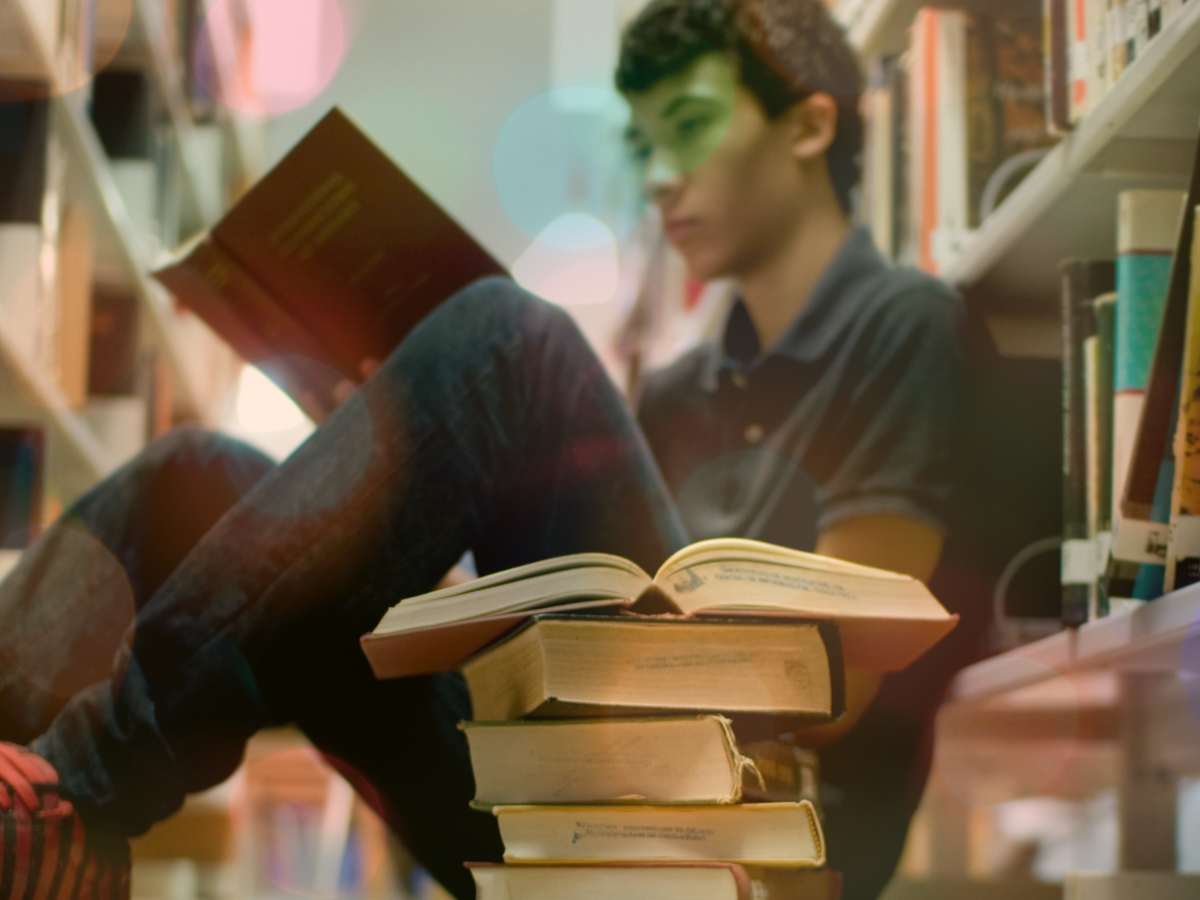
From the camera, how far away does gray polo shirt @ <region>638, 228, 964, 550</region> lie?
888 mm

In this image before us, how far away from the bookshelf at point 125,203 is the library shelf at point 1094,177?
1057 mm

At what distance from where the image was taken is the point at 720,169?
1.21 metres

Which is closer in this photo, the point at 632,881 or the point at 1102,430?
the point at 632,881

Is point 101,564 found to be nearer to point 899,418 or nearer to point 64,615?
point 64,615

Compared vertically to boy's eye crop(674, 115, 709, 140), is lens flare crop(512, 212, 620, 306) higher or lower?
lower

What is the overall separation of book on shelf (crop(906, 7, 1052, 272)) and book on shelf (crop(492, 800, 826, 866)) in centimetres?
88

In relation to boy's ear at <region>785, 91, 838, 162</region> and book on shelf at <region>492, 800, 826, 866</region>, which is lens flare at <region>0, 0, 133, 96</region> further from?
book on shelf at <region>492, 800, 826, 866</region>

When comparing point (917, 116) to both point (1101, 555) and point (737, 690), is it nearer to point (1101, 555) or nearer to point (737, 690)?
point (1101, 555)

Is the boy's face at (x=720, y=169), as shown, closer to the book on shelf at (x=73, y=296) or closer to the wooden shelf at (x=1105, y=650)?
the wooden shelf at (x=1105, y=650)

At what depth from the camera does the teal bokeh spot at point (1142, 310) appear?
0.74 metres

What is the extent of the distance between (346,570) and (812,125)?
36.1 inches

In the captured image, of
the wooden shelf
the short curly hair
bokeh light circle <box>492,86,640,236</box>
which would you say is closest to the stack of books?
the wooden shelf

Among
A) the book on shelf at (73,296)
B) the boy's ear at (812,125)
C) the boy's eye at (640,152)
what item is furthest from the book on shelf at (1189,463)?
the book on shelf at (73,296)

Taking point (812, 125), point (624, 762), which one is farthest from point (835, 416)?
point (624, 762)
